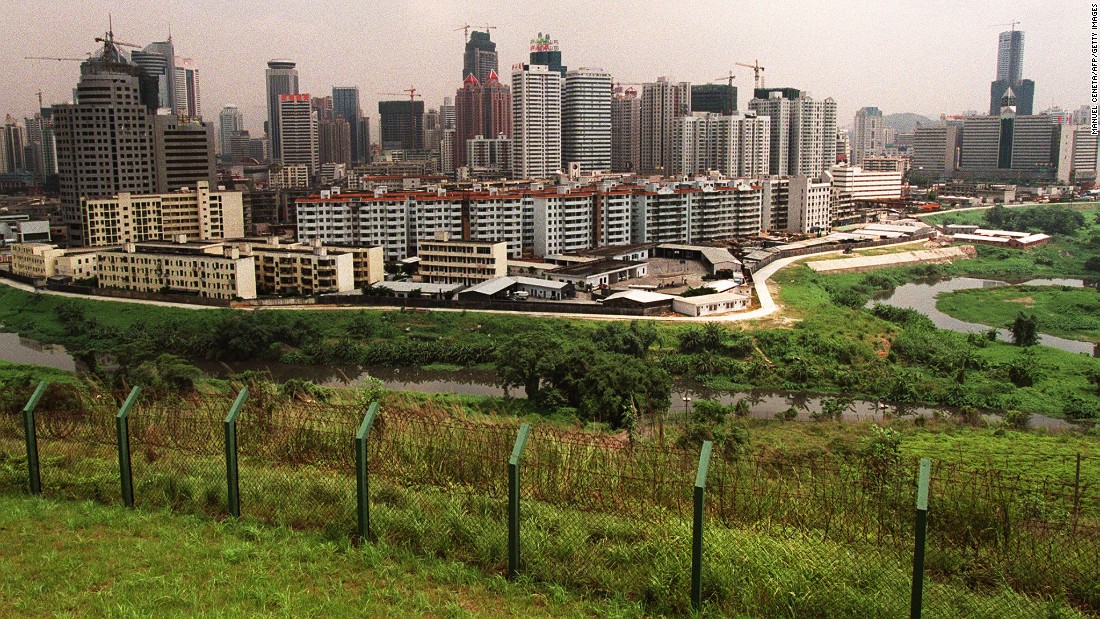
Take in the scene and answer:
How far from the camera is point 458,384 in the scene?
9.09m

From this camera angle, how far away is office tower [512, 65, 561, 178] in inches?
1018

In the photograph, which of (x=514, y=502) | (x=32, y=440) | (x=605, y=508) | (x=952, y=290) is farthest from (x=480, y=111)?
(x=514, y=502)

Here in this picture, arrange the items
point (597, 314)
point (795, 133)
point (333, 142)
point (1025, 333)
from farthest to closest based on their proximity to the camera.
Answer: point (333, 142)
point (795, 133)
point (597, 314)
point (1025, 333)

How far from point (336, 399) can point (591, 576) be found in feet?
12.3

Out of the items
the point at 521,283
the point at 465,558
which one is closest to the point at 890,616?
the point at 465,558

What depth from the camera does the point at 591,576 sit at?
2.10 m

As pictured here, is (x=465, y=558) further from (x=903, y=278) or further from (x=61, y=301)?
(x=903, y=278)

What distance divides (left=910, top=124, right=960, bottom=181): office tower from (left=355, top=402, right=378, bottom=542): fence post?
39.0 meters

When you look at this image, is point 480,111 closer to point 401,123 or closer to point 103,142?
point 401,123

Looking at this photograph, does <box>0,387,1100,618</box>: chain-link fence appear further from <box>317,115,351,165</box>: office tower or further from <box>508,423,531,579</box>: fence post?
<box>317,115,351,165</box>: office tower

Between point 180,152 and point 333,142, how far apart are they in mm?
21465

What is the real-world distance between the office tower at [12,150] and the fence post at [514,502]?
3761 cm

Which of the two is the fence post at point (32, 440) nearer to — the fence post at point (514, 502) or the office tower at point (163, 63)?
the fence post at point (514, 502)

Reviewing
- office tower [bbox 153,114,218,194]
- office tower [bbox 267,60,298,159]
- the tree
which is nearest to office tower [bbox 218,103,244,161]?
office tower [bbox 267,60,298,159]
